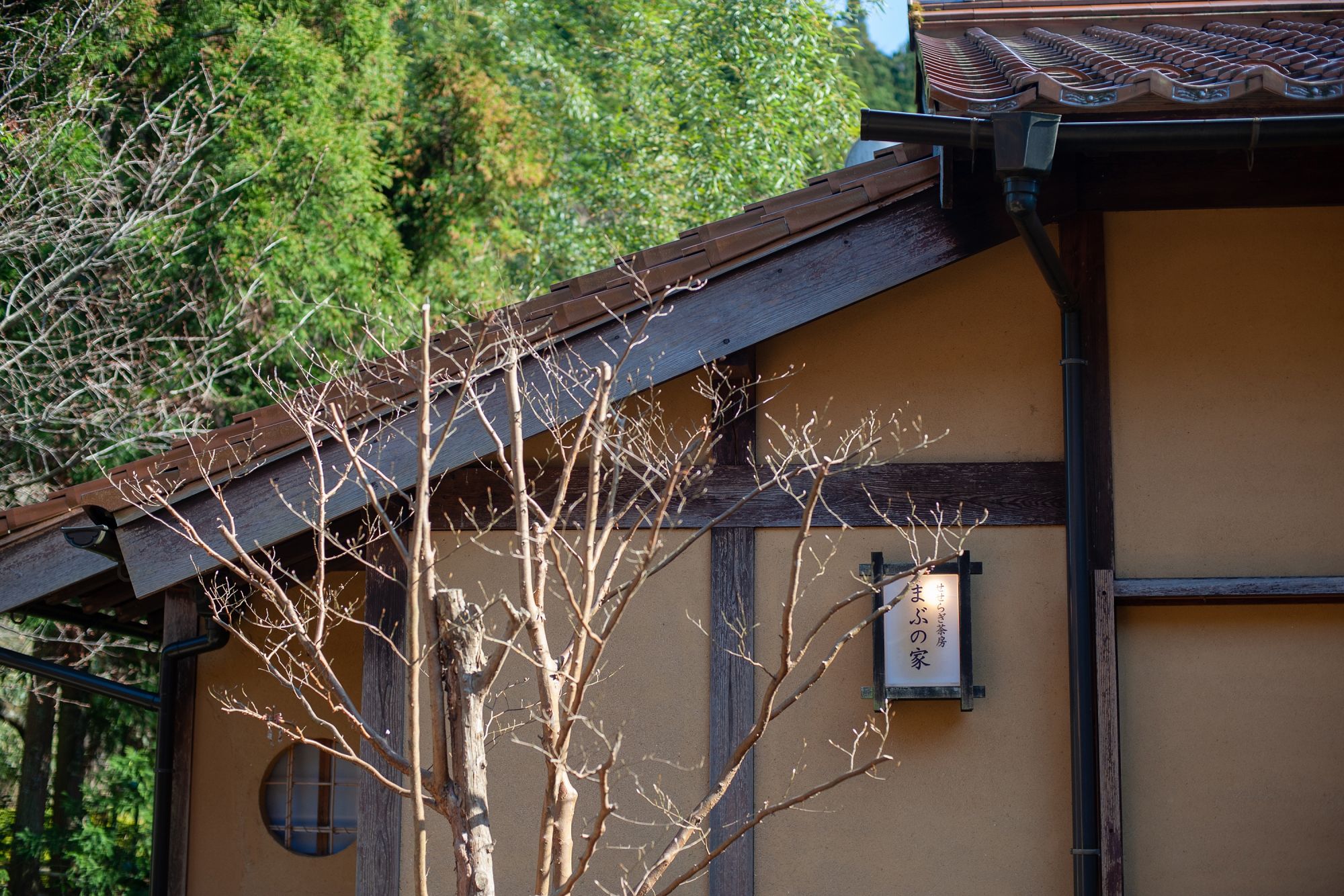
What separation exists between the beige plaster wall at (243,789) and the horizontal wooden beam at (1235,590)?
12.9 feet

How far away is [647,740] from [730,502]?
3.13 feet

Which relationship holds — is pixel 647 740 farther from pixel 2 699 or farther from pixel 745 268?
pixel 2 699

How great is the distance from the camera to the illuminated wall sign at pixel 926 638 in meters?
4.51

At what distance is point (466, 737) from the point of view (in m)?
3.14

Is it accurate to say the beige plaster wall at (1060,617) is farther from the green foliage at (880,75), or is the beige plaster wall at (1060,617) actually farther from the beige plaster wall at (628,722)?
the green foliage at (880,75)

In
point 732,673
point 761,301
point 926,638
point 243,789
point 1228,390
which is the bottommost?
point 243,789

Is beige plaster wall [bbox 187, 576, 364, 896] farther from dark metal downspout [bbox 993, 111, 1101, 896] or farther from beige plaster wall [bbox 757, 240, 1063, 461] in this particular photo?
dark metal downspout [bbox 993, 111, 1101, 896]

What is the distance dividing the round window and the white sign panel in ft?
11.7

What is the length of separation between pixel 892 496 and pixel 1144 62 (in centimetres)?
178

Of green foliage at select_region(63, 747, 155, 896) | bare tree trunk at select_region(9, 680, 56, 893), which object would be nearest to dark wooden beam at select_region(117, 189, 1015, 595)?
green foliage at select_region(63, 747, 155, 896)

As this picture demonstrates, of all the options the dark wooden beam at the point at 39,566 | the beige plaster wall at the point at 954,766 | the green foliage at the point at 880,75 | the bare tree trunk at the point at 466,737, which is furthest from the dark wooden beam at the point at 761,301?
the green foliage at the point at 880,75

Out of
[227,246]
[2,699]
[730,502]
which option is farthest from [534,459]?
[2,699]

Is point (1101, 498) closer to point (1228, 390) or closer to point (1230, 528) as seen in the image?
point (1230, 528)

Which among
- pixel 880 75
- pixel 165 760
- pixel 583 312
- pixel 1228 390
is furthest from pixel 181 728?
pixel 880 75
